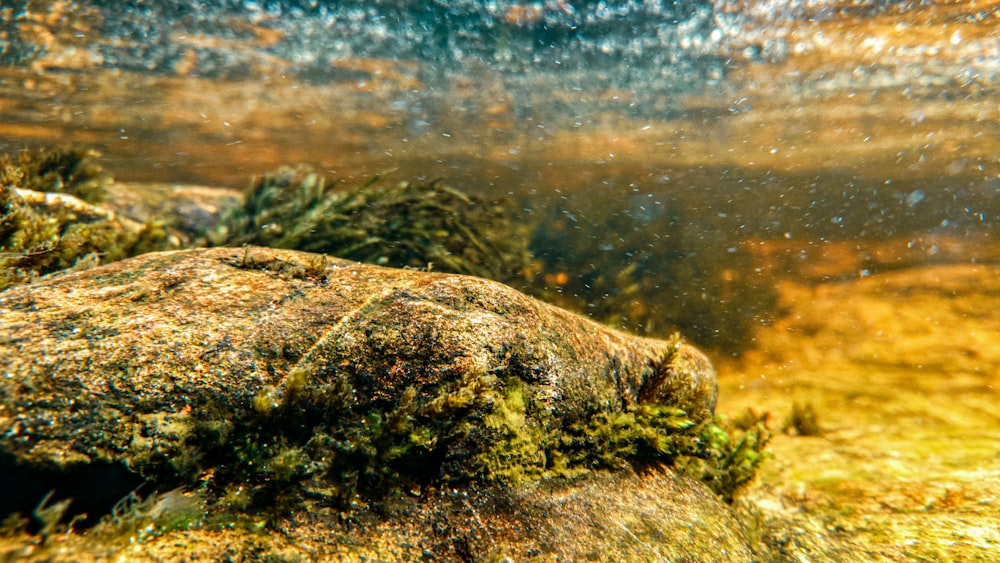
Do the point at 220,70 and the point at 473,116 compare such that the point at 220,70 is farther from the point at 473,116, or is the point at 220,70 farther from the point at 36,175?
the point at 36,175

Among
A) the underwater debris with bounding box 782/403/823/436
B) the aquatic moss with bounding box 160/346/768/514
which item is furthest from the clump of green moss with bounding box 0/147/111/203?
the underwater debris with bounding box 782/403/823/436

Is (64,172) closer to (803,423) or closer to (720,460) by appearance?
(720,460)

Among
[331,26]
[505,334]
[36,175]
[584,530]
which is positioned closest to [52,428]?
[505,334]

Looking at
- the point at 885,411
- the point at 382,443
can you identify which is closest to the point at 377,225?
the point at 382,443

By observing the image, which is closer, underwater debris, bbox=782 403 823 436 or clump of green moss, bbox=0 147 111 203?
clump of green moss, bbox=0 147 111 203

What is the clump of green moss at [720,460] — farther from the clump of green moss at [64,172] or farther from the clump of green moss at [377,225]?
the clump of green moss at [64,172]

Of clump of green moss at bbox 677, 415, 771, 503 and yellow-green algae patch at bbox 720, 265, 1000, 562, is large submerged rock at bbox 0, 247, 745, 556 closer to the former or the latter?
clump of green moss at bbox 677, 415, 771, 503
